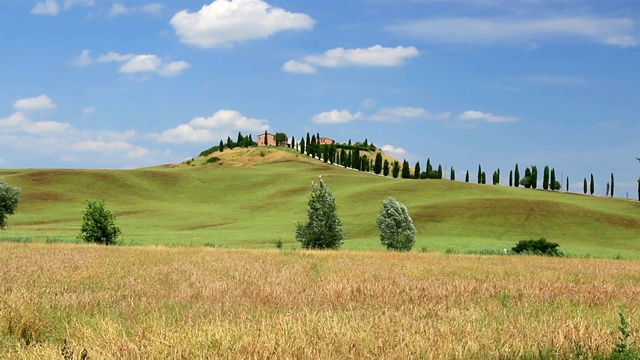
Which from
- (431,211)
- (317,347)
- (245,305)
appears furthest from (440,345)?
(431,211)

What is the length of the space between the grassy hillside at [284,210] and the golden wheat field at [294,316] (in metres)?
39.0

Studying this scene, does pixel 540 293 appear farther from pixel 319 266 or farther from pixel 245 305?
pixel 319 266

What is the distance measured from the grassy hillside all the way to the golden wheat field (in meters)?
39.0

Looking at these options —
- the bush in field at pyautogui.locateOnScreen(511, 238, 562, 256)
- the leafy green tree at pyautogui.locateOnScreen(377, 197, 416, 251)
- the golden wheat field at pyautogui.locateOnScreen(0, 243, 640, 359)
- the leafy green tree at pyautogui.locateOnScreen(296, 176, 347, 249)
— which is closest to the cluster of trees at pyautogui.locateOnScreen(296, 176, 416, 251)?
the leafy green tree at pyautogui.locateOnScreen(296, 176, 347, 249)

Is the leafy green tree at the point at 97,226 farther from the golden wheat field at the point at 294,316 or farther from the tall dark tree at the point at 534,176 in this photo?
the tall dark tree at the point at 534,176

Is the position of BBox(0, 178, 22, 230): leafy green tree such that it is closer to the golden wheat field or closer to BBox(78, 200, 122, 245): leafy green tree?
BBox(78, 200, 122, 245): leafy green tree

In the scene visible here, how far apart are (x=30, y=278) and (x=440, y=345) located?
11547mm

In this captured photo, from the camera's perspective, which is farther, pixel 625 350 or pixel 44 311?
pixel 44 311

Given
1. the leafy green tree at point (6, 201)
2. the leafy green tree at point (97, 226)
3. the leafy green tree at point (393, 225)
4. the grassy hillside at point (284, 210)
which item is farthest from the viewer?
the grassy hillside at point (284, 210)

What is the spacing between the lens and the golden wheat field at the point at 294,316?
657cm

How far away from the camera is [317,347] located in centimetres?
641

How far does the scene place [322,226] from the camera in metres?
42.4

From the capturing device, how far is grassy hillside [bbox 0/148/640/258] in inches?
2820

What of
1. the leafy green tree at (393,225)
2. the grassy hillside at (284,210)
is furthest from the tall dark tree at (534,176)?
the leafy green tree at (393,225)
